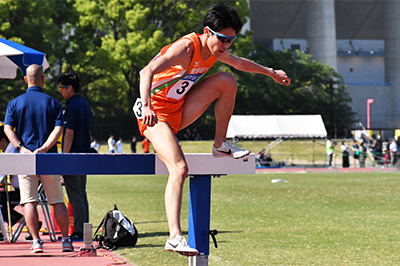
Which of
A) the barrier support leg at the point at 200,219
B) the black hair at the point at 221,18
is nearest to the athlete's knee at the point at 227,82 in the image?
the black hair at the point at 221,18

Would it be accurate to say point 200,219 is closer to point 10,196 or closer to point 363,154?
point 10,196

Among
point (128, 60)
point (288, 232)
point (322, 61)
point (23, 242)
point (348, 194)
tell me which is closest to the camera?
point (23, 242)

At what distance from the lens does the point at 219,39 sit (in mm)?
5156

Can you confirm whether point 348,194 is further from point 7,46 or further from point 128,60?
point 128,60

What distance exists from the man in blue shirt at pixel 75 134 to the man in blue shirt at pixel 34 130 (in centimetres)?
120

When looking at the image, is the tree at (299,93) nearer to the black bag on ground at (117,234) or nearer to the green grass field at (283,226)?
the green grass field at (283,226)

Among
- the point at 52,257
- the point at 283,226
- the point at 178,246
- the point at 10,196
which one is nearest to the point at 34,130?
the point at 52,257

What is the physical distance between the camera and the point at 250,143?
50219 mm

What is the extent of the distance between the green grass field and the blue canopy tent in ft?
9.75

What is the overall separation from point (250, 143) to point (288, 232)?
40.2 meters

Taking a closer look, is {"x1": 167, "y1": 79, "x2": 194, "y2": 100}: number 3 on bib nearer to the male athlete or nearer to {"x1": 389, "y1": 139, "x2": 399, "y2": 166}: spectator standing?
the male athlete

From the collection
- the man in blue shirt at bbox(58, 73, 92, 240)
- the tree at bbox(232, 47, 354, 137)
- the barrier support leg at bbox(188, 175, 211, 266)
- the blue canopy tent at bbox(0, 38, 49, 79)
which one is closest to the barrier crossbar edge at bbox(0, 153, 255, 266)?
the barrier support leg at bbox(188, 175, 211, 266)

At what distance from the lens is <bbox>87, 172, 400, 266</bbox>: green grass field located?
761cm

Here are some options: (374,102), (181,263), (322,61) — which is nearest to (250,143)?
(322,61)
